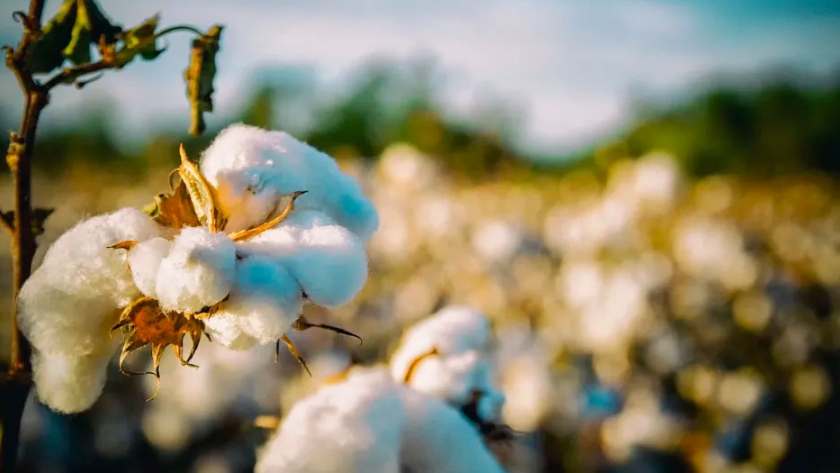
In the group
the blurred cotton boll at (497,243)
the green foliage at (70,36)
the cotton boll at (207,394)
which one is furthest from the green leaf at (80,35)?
the blurred cotton boll at (497,243)

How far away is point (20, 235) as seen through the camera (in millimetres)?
481

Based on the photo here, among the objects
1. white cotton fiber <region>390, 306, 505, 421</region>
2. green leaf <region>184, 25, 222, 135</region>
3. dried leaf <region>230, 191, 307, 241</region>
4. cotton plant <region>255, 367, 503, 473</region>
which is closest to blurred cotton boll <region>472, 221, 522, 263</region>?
white cotton fiber <region>390, 306, 505, 421</region>

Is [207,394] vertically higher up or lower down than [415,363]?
lower down

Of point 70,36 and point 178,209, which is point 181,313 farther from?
point 70,36

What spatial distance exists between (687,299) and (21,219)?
2.72m

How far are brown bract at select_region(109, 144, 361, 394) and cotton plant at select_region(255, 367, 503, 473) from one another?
12 centimetres

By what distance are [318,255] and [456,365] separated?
356mm

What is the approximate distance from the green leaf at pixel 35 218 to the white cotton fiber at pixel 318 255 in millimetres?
218

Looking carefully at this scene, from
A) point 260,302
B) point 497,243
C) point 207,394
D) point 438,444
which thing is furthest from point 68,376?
point 497,243

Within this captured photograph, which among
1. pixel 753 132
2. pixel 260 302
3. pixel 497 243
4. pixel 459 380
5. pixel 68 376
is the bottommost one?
pixel 753 132

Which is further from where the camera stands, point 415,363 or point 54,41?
point 415,363

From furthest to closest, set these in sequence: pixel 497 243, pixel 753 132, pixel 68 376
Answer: pixel 753 132
pixel 497 243
pixel 68 376

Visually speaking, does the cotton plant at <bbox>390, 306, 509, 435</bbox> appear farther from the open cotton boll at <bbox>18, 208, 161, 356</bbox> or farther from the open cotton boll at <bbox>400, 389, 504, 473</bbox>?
the open cotton boll at <bbox>18, 208, 161, 356</bbox>

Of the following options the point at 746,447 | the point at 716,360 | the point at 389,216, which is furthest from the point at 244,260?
the point at 389,216
